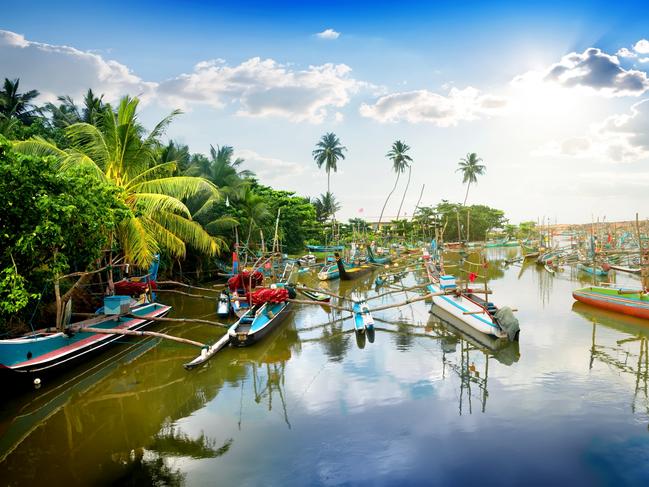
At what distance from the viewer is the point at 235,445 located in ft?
22.5

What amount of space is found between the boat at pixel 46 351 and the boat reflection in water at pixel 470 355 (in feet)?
28.4

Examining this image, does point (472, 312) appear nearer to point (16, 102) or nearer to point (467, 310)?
point (467, 310)

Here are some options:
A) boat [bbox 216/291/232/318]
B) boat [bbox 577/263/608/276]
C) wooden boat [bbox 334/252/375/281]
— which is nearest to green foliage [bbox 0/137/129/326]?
boat [bbox 216/291/232/318]

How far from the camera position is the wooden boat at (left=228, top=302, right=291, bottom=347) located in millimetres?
11711

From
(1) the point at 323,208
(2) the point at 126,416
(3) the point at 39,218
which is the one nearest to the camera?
(2) the point at 126,416

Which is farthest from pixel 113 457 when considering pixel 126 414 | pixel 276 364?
pixel 276 364

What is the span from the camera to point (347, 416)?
7.79 m

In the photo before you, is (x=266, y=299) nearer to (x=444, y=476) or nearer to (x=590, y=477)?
(x=444, y=476)

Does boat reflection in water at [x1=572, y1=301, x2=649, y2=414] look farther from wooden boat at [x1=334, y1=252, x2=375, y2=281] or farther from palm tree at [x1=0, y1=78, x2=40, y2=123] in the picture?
palm tree at [x1=0, y1=78, x2=40, y2=123]

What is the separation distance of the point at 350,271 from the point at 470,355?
15472mm

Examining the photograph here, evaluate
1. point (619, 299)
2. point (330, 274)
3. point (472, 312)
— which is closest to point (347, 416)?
point (472, 312)

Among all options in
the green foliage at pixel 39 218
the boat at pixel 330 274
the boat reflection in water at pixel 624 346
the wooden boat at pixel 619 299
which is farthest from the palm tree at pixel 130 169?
the wooden boat at pixel 619 299

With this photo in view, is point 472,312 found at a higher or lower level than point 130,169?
lower

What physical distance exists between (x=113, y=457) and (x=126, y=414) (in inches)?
A: 65.3
